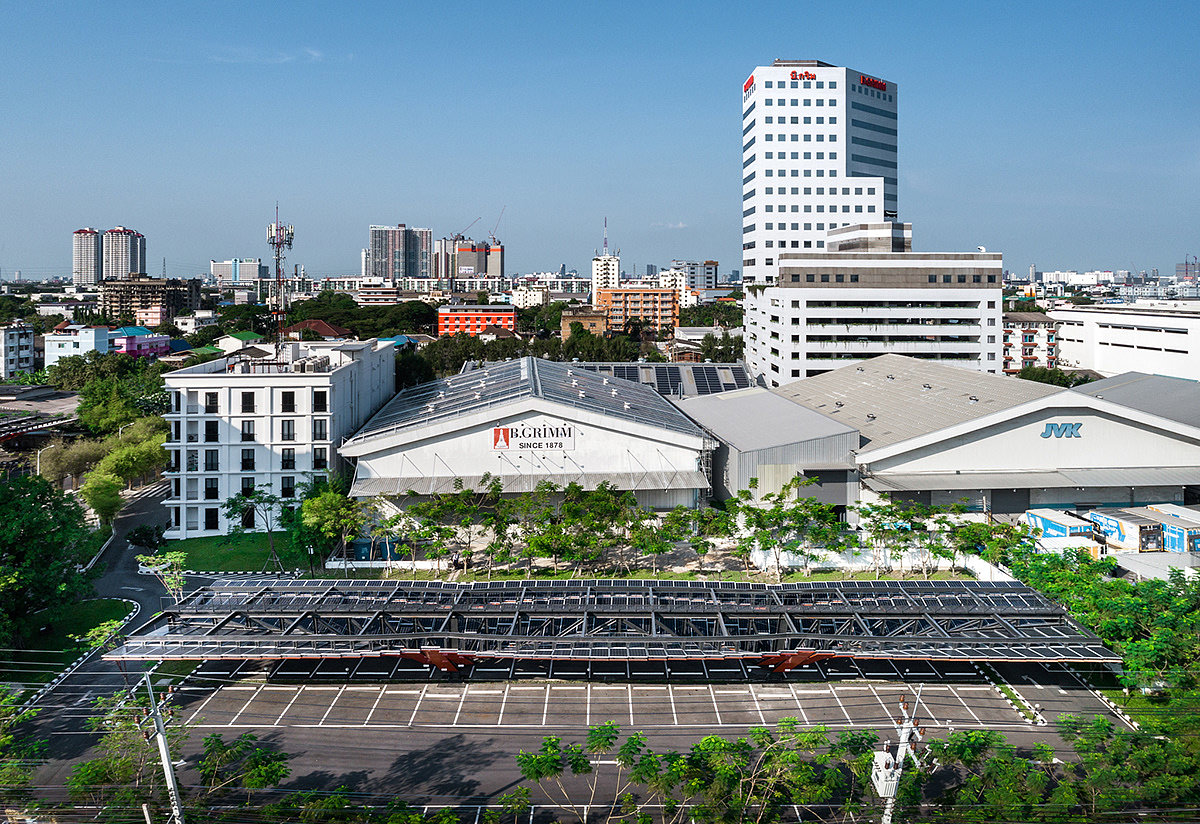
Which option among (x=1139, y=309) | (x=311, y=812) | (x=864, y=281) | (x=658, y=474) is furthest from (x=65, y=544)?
(x=1139, y=309)

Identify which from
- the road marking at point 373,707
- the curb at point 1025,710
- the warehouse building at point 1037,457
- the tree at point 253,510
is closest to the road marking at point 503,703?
the road marking at point 373,707

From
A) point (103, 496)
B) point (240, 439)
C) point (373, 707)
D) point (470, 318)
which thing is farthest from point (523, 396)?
point (470, 318)

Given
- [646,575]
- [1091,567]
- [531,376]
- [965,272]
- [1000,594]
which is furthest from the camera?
[965,272]

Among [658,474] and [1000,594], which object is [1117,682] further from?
[658,474]

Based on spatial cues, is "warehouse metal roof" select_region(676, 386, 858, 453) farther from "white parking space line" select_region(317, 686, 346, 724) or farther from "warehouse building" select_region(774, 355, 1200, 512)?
"white parking space line" select_region(317, 686, 346, 724)

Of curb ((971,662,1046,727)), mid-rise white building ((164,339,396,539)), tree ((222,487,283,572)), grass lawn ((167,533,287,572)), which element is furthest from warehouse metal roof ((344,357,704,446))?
curb ((971,662,1046,727))
